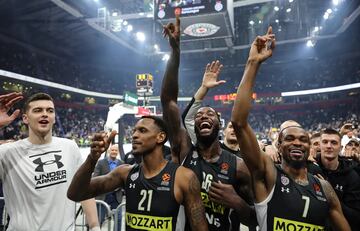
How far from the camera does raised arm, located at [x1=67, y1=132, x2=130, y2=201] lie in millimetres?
2168

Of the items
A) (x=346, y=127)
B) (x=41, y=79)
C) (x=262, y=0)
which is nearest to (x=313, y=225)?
(x=346, y=127)

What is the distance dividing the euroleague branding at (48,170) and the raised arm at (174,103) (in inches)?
39.6

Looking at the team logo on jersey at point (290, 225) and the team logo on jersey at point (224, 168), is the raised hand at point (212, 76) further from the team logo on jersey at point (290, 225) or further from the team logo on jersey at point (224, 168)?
the team logo on jersey at point (290, 225)

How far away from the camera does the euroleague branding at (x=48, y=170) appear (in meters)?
2.64

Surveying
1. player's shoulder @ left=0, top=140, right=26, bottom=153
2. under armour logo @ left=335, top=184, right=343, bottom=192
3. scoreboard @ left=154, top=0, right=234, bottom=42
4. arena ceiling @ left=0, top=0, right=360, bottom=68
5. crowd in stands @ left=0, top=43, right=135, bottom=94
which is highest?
arena ceiling @ left=0, top=0, right=360, bottom=68

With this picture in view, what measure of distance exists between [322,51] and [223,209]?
30341 millimetres

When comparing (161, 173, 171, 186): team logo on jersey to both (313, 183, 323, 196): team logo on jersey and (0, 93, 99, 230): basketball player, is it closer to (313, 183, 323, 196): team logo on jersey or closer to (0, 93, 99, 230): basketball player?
(0, 93, 99, 230): basketball player

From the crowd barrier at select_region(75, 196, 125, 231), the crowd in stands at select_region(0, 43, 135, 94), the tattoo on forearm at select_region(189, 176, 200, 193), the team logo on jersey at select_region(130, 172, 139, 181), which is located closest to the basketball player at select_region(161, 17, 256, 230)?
the tattoo on forearm at select_region(189, 176, 200, 193)

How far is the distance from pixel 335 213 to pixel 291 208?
373 mm

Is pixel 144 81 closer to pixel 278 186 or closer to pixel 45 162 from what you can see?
pixel 45 162

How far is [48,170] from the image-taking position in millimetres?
2699

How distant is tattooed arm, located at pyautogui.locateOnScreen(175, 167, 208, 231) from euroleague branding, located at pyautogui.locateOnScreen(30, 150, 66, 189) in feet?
3.55

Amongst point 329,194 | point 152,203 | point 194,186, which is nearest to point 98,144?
point 152,203

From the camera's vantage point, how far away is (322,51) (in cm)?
2925
